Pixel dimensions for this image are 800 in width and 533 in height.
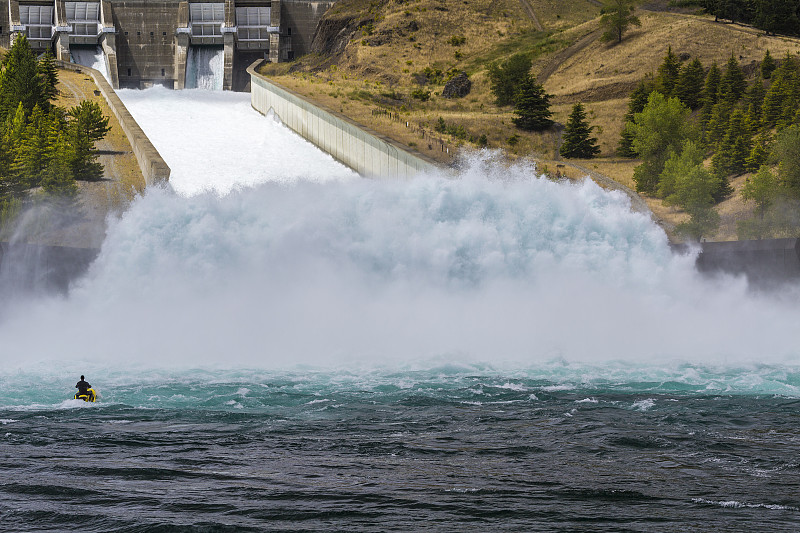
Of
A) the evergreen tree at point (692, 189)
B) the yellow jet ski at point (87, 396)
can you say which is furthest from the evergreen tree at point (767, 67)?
the yellow jet ski at point (87, 396)

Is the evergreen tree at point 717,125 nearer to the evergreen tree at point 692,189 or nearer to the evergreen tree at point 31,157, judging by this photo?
the evergreen tree at point 692,189

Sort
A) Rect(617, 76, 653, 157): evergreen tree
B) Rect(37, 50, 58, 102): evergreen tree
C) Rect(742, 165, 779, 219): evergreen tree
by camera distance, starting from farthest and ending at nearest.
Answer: Rect(37, 50, 58, 102): evergreen tree < Rect(617, 76, 653, 157): evergreen tree < Rect(742, 165, 779, 219): evergreen tree

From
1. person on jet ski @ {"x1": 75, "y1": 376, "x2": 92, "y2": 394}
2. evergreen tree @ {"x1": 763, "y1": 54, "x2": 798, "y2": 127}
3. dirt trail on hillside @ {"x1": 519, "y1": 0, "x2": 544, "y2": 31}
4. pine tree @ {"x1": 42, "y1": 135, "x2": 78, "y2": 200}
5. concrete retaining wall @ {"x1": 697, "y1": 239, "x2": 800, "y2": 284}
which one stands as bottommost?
person on jet ski @ {"x1": 75, "y1": 376, "x2": 92, "y2": 394}

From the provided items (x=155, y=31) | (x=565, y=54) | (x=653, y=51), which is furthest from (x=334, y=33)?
(x=653, y=51)

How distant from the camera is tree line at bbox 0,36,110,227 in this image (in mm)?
43156

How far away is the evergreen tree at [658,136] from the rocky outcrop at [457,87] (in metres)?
24.8

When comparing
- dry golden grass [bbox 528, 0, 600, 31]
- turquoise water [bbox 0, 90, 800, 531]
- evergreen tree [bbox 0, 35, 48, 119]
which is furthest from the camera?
dry golden grass [bbox 528, 0, 600, 31]

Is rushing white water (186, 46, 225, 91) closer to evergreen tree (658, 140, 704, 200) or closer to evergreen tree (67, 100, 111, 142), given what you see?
evergreen tree (67, 100, 111, 142)

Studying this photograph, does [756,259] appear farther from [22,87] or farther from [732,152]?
[22,87]

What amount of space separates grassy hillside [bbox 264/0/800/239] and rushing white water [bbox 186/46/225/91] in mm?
5790

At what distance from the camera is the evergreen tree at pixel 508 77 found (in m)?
78.3

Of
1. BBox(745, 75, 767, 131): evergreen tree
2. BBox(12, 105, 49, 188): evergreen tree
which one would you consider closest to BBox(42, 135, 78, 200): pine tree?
BBox(12, 105, 49, 188): evergreen tree

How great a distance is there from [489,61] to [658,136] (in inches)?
1356

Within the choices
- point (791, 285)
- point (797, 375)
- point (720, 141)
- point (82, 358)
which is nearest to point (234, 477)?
point (82, 358)
